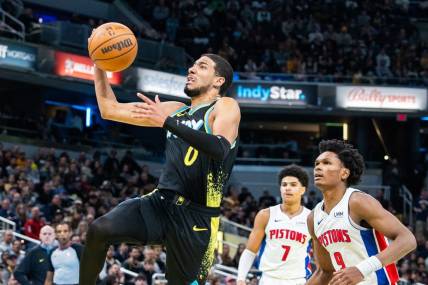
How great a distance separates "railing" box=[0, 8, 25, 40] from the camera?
910 inches

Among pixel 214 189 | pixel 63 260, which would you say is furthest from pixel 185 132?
pixel 63 260

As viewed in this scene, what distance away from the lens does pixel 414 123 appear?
111 feet

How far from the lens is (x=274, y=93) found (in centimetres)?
2912

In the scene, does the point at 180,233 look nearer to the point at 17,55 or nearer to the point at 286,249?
the point at 286,249

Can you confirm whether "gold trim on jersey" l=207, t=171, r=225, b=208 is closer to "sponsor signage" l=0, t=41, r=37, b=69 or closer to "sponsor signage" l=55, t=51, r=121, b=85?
"sponsor signage" l=0, t=41, r=37, b=69

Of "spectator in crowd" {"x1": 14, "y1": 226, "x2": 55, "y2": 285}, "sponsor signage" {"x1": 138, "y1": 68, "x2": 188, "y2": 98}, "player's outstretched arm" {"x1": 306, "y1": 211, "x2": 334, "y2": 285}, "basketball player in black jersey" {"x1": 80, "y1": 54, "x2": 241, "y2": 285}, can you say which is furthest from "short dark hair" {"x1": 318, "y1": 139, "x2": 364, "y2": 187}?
"sponsor signage" {"x1": 138, "y1": 68, "x2": 188, "y2": 98}

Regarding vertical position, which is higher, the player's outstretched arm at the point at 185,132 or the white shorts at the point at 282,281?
the player's outstretched arm at the point at 185,132

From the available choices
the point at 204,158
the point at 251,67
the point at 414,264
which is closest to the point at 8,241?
the point at 204,158

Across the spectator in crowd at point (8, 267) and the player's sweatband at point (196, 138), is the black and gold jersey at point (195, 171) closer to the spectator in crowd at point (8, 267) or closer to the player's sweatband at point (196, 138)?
the player's sweatband at point (196, 138)

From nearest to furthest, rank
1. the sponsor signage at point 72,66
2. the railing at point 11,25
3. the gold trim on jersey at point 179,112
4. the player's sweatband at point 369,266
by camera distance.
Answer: the player's sweatband at point 369,266 < the gold trim on jersey at point 179,112 < the railing at point 11,25 < the sponsor signage at point 72,66

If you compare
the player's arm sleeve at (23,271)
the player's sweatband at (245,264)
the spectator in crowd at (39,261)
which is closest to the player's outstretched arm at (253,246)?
the player's sweatband at (245,264)

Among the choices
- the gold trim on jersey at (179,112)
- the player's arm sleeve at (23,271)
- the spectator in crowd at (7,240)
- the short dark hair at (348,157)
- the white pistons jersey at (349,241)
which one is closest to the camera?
the white pistons jersey at (349,241)

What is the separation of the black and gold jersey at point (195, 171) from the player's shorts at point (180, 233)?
0.07 m

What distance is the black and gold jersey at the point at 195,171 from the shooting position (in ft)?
22.1
